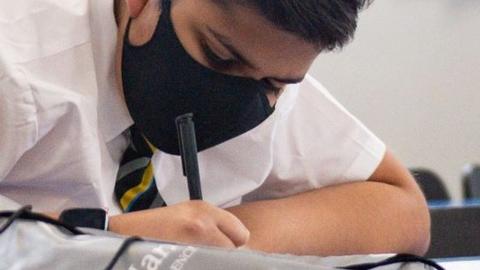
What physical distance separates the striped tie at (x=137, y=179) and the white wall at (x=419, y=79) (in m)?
1.58

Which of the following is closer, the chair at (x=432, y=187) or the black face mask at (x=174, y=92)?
the black face mask at (x=174, y=92)

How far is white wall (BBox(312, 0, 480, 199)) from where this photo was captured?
2.46m

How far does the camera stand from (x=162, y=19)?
785mm

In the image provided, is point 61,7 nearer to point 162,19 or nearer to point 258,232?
point 162,19

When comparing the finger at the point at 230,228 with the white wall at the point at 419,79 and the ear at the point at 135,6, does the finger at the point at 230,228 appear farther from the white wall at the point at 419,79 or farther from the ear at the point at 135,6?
the white wall at the point at 419,79

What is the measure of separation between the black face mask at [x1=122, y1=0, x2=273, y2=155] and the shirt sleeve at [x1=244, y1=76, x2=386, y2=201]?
0.19m

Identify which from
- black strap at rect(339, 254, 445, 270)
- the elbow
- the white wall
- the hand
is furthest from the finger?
the white wall

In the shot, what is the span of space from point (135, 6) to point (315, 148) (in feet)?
1.06

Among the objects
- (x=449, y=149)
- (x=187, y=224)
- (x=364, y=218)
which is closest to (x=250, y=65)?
(x=187, y=224)

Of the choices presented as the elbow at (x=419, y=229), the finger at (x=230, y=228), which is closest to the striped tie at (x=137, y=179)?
the finger at (x=230, y=228)

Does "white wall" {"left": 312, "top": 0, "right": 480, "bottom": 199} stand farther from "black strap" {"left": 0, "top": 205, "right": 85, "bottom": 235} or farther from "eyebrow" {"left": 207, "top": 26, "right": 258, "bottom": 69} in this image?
"black strap" {"left": 0, "top": 205, "right": 85, "bottom": 235}

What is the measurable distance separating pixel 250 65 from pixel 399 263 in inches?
10.8

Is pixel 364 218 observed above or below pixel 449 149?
above

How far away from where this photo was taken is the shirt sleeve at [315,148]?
→ 1.01 meters
